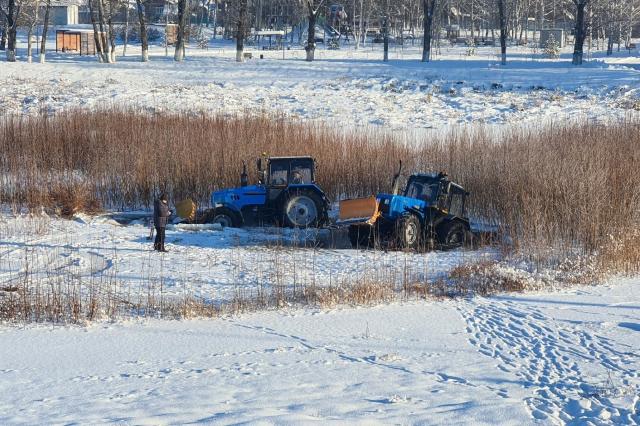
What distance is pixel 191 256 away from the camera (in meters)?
14.0

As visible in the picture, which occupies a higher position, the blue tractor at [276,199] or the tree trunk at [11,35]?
the tree trunk at [11,35]

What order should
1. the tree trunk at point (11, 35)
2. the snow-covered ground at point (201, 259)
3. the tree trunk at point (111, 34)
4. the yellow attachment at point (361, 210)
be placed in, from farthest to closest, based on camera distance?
the tree trunk at point (111, 34)
the tree trunk at point (11, 35)
the yellow attachment at point (361, 210)
the snow-covered ground at point (201, 259)

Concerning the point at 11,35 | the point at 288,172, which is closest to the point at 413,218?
the point at 288,172

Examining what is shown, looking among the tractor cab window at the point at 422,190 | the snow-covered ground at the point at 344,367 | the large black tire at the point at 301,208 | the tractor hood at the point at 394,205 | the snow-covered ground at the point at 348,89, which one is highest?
the snow-covered ground at the point at 348,89

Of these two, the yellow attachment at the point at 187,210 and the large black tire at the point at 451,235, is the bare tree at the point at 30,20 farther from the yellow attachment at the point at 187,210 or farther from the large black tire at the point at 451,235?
the large black tire at the point at 451,235

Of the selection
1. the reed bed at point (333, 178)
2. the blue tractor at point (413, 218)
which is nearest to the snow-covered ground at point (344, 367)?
the reed bed at point (333, 178)

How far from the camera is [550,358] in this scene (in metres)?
8.98

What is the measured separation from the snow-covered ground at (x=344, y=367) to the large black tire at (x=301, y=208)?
17.9 ft

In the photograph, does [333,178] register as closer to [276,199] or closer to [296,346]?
[276,199]

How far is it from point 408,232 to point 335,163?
5.48 meters

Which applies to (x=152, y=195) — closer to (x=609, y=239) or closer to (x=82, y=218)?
(x=82, y=218)

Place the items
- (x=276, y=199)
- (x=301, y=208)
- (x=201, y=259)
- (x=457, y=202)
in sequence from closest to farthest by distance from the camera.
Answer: (x=201, y=259), (x=457, y=202), (x=301, y=208), (x=276, y=199)

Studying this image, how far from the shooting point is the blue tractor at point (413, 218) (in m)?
14.6

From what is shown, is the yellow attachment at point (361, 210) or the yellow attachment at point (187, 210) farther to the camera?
the yellow attachment at point (187, 210)
